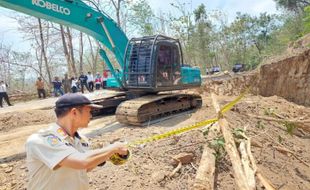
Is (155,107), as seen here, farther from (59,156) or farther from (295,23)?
(295,23)

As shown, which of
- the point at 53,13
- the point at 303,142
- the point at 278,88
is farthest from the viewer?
the point at 278,88

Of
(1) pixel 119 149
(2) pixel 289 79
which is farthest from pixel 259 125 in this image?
(2) pixel 289 79

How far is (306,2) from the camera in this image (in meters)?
32.9

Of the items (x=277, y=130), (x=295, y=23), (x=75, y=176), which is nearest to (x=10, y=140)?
(x=75, y=176)

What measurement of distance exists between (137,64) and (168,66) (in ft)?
3.17

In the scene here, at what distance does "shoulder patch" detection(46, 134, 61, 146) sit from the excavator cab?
6.12 m

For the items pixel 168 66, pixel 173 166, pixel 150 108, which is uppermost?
pixel 168 66

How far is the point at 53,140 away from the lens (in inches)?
83.7

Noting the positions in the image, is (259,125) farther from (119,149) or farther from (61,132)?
(61,132)

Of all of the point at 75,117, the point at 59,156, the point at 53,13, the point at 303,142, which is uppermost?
the point at 53,13

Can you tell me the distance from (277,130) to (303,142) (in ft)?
2.28

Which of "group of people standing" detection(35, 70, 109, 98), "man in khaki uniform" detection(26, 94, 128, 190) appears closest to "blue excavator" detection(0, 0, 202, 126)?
"man in khaki uniform" detection(26, 94, 128, 190)

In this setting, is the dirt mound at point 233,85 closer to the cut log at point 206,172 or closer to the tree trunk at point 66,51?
the cut log at point 206,172

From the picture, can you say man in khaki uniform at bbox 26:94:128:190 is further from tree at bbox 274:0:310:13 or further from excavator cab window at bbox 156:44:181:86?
tree at bbox 274:0:310:13
